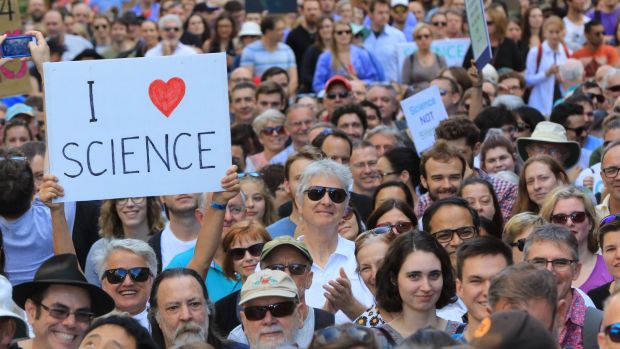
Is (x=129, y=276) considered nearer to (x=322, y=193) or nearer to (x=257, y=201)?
(x=322, y=193)

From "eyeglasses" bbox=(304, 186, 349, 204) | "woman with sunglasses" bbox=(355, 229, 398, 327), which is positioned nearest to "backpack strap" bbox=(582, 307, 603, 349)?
"woman with sunglasses" bbox=(355, 229, 398, 327)

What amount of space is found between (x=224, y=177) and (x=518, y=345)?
11.8 ft

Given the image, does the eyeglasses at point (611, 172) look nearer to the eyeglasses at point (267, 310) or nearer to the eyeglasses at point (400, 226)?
the eyeglasses at point (400, 226)

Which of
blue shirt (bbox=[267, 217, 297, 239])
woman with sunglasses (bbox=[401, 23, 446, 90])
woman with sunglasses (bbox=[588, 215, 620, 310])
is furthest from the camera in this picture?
woman with sunglasses (bbox=[401, 23, 446, 90])

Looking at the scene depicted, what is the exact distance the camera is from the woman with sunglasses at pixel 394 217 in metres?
8.69

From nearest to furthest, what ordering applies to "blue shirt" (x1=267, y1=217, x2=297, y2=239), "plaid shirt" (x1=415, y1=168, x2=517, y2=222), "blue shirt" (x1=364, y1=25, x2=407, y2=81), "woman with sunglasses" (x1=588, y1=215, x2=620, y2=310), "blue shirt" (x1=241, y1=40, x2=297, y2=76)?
"woman with sunglasses" (x1=588, y1=215, x2=620, y2=310), "blue shirt" (x1=267, y1=217, x2=297, y2=239), "plaid shirt" (x1=415, y1=168, x2=517, y2=222), "blue shirt" (x1=241, y1=40, x2=297, y2=76), "blue shirt" (x1=364, y1=25, x2=407, y2=81)

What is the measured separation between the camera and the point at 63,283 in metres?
7.00

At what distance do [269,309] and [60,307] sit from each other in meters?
1.03

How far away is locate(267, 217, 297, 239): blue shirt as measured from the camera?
9141mm

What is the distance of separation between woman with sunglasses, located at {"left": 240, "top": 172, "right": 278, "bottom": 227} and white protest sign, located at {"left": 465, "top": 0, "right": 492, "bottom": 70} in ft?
10.6

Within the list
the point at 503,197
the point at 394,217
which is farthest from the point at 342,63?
the point at 394,217

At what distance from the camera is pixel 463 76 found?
14.4 meters

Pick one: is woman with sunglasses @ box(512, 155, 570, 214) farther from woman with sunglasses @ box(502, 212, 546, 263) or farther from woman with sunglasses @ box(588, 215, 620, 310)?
woman with sunglasses @ box(588, 215, 620, 310)

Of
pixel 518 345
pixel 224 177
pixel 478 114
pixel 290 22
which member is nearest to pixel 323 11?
pixel 290 22
